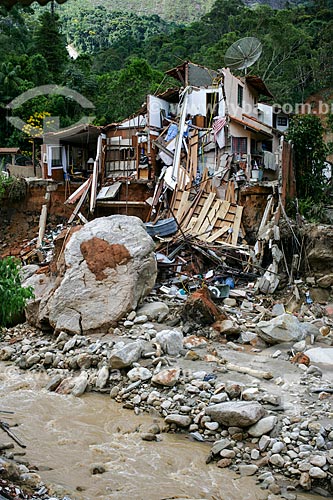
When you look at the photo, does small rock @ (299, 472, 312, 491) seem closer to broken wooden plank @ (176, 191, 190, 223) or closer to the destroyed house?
broken wooden plank @ (176, 191, 190, 223)

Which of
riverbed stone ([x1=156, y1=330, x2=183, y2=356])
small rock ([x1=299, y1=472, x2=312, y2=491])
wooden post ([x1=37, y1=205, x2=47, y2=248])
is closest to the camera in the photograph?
small rock ([x1=299, y1=472, x2=312, y2=491])

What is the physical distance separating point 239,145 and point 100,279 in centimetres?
1009

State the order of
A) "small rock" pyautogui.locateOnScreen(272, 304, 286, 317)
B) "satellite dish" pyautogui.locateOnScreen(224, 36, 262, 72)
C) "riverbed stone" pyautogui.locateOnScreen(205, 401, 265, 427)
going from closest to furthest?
"riverbed stone" pyautogui.locateOnScreen(205, 401, 265, 427), "small rock" pyautogui.locateOnScreen(272, 304, 286, 317), "satellite dish" pyautogui.locateOnScreen(224, 36, 262, 72)

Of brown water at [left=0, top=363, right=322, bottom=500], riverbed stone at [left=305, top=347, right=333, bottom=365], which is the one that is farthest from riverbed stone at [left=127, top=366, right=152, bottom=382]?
riverbed stone at [left=305, top=347, right=333, bottom=365]

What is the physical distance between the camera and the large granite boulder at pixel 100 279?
37.1 feet

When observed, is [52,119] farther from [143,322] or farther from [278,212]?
[143,322]

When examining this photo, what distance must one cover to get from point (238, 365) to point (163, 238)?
21.4ft

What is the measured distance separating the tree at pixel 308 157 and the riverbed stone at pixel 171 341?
10889mm

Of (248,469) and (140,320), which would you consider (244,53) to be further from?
(248,469)

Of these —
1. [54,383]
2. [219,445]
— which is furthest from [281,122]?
[219,445]

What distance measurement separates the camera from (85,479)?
627 centimetres

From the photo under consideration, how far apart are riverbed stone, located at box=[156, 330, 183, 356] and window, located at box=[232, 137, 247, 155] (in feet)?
35.5

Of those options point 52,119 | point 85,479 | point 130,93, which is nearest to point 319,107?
point 130,93

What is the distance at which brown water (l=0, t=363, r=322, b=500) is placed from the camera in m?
6.07
